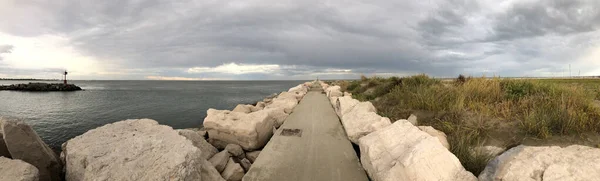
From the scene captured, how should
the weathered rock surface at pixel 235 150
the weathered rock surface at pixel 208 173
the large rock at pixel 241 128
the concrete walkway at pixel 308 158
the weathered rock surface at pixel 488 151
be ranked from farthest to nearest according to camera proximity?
1. the large rock at pixel 241 128
2. the weathered rock surface at pixel 235 150
3. the weathered rock surface at pixel 488 151
4. the concrete walkway at pixel 308 158
5. the weathered rock surface at pixel 208 173

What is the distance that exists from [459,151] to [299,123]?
14.6ft

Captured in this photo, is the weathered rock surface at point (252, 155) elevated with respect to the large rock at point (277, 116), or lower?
lower

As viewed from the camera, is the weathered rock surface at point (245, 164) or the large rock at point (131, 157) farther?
the weathered rock surface at point (245, 164)

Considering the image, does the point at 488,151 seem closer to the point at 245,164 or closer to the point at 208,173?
the point at 245,164

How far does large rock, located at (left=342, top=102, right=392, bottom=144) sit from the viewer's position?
5520mm

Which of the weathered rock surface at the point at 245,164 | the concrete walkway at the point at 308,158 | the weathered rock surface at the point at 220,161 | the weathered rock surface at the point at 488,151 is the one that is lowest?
the weathered rock surface at the point at 245,164

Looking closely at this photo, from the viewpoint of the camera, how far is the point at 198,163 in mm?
3703

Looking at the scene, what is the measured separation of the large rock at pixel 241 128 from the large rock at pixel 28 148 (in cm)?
305

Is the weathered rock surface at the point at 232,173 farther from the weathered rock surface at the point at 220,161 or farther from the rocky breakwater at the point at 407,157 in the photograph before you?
the rocky breakwater at the point at 407,157

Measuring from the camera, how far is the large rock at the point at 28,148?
156 inches

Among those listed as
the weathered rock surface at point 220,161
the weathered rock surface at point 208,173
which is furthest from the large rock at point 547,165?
the weathered rock surface at point 220,161

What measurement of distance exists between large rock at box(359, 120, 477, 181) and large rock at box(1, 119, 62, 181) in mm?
4891

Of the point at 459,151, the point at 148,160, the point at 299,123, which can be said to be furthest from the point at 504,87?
the point at 148,160

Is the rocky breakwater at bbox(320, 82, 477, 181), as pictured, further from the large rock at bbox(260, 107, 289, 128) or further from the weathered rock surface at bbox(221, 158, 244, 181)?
the large rock at bbox(260, 107, 289, 128)
